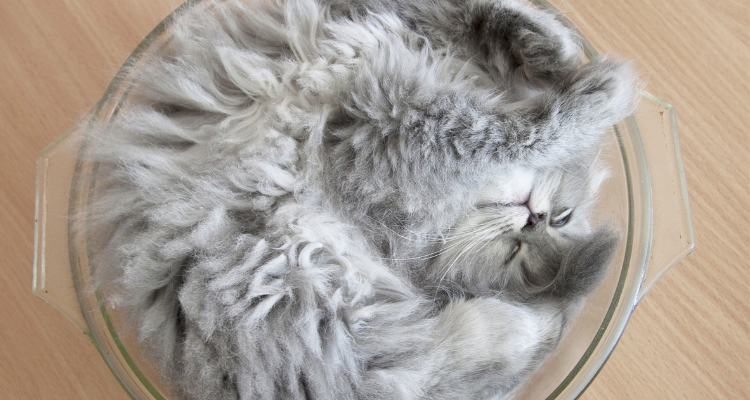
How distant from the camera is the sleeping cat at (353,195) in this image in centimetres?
67

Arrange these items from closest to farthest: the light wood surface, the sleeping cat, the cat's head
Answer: the sleeping cat, the cat's head, the light wood surface

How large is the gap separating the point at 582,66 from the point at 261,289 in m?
0.52

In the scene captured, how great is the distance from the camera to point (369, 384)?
684mm

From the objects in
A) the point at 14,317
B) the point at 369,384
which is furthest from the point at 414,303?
the point at 14,317

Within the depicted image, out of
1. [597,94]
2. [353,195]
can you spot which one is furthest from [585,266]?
[353,195]

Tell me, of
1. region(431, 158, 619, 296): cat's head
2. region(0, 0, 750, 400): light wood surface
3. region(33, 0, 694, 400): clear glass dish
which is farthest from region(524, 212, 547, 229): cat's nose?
region(0, 0, 750, 400): light wood surface

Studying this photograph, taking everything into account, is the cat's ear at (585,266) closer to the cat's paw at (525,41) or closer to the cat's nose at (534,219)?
the cat's nose at (534,219)

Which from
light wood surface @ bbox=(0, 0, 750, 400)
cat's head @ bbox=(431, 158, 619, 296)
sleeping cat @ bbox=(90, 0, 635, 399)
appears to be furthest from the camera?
light wood surface @ bbox=(0, 0, 750, 400)

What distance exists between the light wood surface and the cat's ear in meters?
0.25

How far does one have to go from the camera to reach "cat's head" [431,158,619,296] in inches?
31.2

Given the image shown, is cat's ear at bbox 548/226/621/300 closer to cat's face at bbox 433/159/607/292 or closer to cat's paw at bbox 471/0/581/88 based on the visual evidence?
cat's face at bbox 433/159/607/292

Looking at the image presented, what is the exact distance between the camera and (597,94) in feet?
2.35

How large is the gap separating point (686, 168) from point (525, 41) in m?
0.44

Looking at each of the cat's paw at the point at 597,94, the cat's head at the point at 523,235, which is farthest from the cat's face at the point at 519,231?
the cat's paw at the point at 597,94
